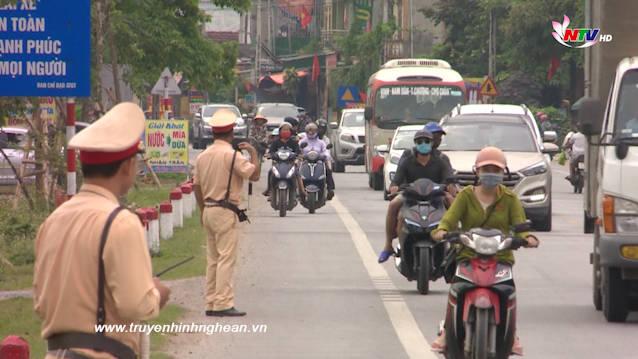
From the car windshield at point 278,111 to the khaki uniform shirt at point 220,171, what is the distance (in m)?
47.4

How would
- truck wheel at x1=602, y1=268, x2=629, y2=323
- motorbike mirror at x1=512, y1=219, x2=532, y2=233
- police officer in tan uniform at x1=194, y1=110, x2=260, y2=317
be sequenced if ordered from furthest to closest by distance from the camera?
police officer in tan uniform at x1=194, y1=110, x2=260, y2=317 < truck wheel at x1=602, y1=268, x2=629, y2=323 < motorbike mirror at x1=512, y1=219, x2=532, y2=233

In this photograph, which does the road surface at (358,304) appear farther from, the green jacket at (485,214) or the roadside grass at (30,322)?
the green jacket at (485,214)

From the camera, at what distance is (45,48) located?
46.4ft

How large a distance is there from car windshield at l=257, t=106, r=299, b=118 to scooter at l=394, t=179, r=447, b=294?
46009 mm

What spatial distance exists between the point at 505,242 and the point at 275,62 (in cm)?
9891

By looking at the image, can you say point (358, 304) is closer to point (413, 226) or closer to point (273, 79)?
point (413, 226)

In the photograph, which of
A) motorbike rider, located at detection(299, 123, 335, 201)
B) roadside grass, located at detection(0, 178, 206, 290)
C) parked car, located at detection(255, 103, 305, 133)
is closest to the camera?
roadside grass, located at detection(0, 178, 206, 290)

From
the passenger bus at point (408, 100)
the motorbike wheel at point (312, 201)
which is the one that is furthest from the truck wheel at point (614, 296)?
the passenger bus at point (408, 100)

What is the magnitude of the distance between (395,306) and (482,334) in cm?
451

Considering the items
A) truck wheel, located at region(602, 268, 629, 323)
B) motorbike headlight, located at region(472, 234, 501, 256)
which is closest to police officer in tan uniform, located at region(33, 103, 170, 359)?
motorbike headlight, located at region(472, 234, 501, 256)

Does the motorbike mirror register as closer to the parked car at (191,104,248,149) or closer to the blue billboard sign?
the blue billboard sign

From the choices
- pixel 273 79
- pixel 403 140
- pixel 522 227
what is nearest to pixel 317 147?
pixel 403 140

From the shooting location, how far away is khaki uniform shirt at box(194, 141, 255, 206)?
13359 millimetres

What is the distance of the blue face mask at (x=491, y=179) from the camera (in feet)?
33.9
